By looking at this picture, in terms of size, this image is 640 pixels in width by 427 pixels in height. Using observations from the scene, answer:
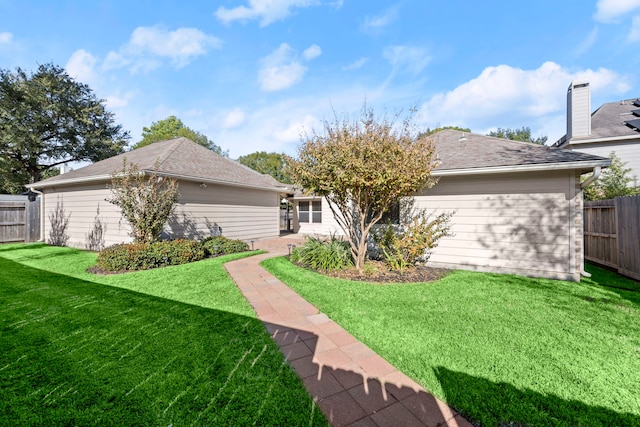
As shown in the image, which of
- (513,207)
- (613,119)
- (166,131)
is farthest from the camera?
(166,131)

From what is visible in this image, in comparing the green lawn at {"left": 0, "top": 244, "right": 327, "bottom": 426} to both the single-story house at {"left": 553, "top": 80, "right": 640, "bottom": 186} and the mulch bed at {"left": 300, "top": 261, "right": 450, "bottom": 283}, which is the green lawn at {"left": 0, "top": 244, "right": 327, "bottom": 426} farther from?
the single-story house at {"left": 553, "top": 80, "right": 640, "bottom": 186}

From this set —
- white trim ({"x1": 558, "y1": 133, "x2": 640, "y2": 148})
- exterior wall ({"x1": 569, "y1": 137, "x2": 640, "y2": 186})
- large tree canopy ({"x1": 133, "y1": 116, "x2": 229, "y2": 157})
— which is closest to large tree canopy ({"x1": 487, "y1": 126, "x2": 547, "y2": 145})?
exterior wall ({"x1": 569, "y1": 137, "x2": 640, "y2": 186})

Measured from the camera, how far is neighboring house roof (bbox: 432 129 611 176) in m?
5.56

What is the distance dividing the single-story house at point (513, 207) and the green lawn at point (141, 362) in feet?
18.3

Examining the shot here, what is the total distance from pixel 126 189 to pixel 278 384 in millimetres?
7277

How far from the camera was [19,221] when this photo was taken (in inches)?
462

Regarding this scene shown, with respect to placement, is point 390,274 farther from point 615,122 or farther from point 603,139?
point 615,122

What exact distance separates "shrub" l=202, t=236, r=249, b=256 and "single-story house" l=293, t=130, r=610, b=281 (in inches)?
242

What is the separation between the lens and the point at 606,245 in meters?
6.95

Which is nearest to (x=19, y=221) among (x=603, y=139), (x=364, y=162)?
Answer: (x=364, y=162)

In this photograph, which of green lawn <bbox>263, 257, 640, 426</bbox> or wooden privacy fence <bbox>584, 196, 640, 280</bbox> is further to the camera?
wooden privacy fence <bbox>584, 196, 640, 280</bbox>

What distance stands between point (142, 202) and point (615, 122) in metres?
21.7

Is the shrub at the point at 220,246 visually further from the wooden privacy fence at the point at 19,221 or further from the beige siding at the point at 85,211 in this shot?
the wooden privacy fence at the point at 19,221

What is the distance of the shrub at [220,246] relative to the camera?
856 cm
